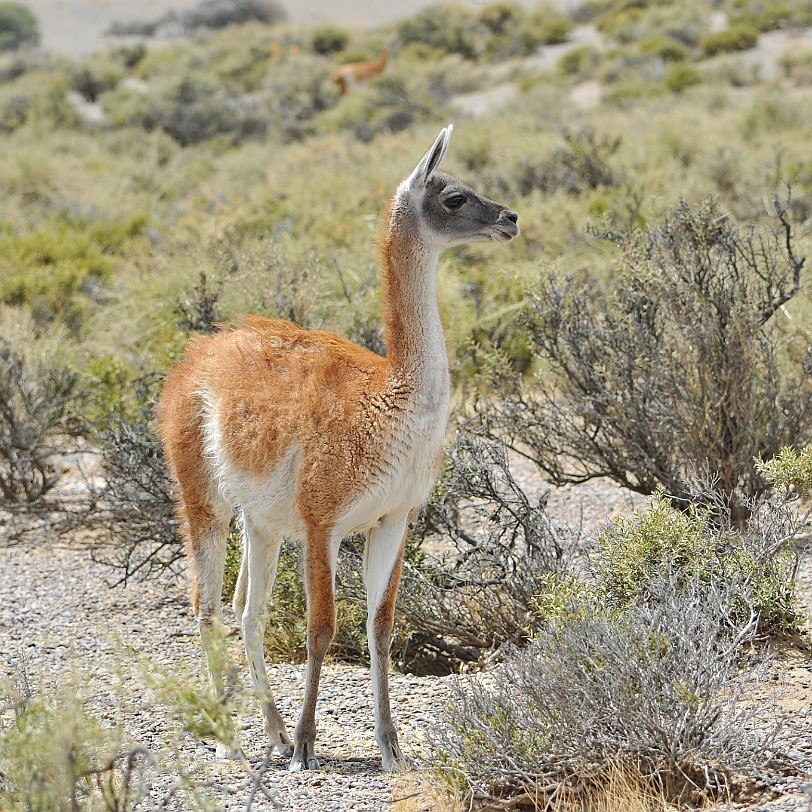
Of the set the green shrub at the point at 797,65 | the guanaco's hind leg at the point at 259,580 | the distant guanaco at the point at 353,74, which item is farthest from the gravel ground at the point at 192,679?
the green shrub at the point at 797,65

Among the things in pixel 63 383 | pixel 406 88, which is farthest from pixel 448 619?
pixel 406 88

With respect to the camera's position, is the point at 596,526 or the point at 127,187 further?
the point at 127,187

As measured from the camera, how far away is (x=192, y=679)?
508cm

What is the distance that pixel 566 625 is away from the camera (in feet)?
14.6

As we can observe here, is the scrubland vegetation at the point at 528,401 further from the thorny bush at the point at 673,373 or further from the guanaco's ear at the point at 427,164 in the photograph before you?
the guanaco's ear at the point at 427,164

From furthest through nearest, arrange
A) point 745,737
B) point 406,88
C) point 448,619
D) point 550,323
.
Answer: point 406,88 → point 550,323 → point 448,619 → point 745,737

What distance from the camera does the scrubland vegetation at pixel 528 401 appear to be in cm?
412

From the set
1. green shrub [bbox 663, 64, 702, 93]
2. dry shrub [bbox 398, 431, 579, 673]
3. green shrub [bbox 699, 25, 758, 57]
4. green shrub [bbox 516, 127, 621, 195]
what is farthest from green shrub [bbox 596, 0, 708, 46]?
dry shrub [bbox 398, 431, 579, 673]

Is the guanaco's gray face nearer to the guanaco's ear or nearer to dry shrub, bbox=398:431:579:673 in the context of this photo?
the guanaco's ear

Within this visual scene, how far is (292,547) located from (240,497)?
5.04 feet

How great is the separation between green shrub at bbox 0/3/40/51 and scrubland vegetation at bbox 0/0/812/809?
116ft

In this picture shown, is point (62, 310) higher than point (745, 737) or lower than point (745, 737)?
higher

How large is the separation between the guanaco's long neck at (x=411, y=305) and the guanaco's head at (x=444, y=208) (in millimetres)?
45

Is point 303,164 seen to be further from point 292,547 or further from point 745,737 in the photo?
point 745,737
